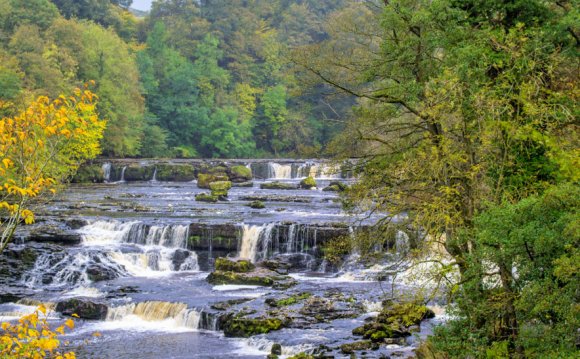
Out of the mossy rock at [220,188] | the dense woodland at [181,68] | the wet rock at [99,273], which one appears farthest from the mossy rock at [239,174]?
the wet rock at [99,273]

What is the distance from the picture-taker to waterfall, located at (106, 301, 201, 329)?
1956cm

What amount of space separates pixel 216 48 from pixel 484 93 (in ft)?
197

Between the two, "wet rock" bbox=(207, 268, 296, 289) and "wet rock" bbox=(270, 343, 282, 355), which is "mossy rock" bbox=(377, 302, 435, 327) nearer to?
"wet rock" bbox=(270, 343, 282, 355)

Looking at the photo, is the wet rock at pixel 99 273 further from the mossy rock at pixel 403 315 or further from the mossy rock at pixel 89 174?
the mossy rock at pixel 89 174

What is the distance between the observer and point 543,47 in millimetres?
12852

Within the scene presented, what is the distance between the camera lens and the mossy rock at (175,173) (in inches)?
1922

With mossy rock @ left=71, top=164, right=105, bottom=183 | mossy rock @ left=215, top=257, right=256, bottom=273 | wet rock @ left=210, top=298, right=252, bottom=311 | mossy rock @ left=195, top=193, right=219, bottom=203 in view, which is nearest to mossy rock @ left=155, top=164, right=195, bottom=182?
mossy rock @ left=71, top=164, right=105, bottom=183

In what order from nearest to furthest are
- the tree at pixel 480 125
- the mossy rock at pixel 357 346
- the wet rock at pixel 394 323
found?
the tree at pixel 480 125 < the mossy rock at pixel 357 346 < the wet rock at pixel 394 323

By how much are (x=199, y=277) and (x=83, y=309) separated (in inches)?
206

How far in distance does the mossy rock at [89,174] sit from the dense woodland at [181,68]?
125 inches

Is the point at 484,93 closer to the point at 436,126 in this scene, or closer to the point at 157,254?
the point at 436,126

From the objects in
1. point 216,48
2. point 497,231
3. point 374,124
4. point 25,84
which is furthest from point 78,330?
point 216,48

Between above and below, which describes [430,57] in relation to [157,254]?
above

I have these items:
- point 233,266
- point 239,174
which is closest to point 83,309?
point 233,266
